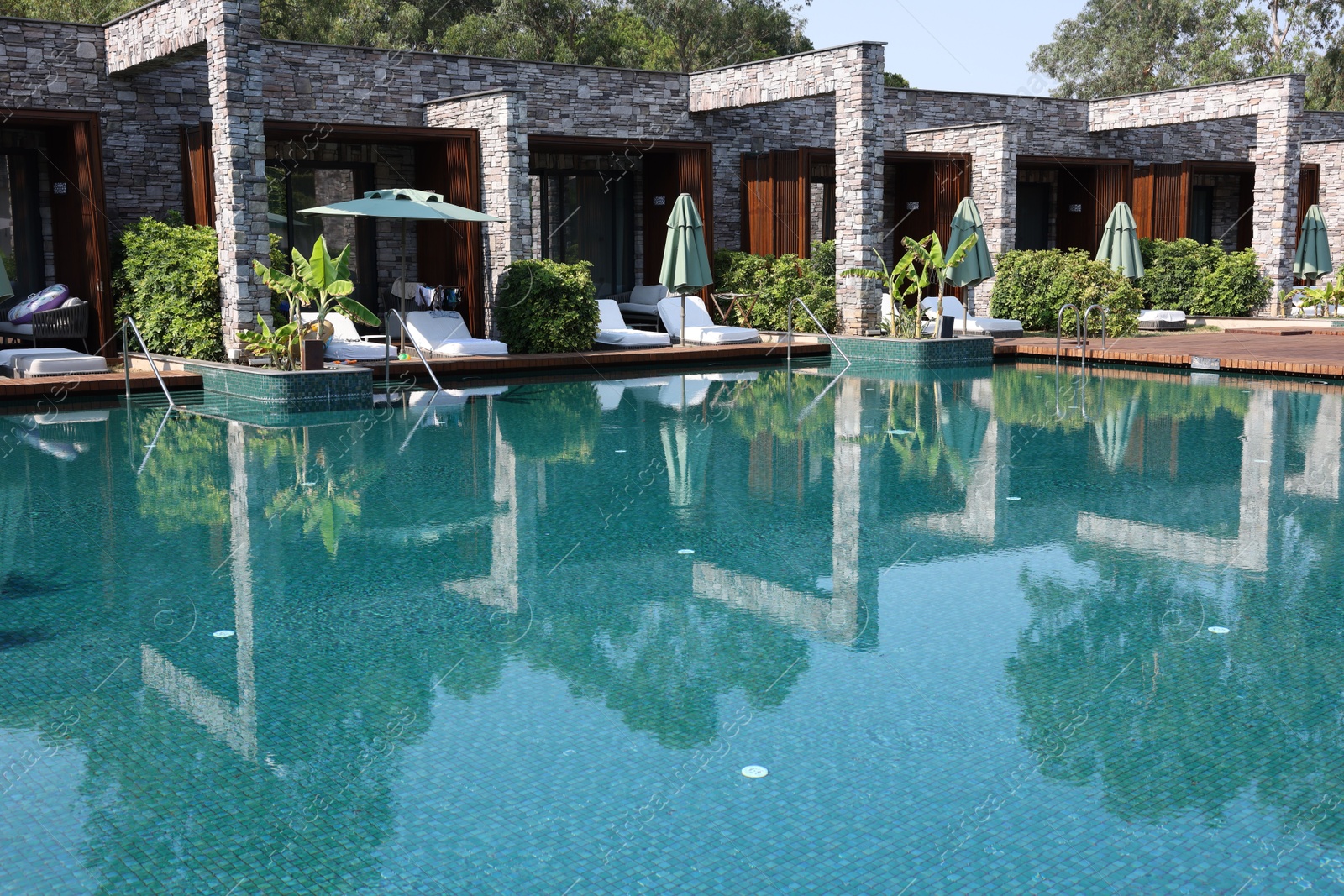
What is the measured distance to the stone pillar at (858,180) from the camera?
16672 mm

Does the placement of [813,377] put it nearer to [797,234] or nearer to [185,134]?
[797,234]

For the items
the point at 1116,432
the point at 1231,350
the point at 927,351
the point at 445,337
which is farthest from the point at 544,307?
the point at 1231,350

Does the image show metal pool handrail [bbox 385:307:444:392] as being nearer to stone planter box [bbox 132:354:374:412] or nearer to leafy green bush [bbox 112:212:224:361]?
stone planter box [bbox 132:354:374:412]

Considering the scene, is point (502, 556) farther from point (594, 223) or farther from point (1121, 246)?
point (1121, 246)

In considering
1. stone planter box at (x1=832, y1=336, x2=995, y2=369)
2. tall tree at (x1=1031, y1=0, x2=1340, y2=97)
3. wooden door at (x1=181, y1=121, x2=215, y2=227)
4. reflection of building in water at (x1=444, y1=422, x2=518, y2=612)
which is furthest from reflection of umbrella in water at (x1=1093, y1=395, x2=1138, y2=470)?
tall tree at (x1=1031, y1=0, x2=1340, y2=97)

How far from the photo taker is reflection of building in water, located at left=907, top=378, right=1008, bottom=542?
6.62 m

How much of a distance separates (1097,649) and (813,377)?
32.2 ft

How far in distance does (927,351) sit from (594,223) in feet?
20.9

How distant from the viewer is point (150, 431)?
10.0 m

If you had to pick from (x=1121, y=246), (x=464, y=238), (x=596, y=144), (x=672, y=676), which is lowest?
(x=672, y=676)

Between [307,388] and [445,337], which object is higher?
[445,337]

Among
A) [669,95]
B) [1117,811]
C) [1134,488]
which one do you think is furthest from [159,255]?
[1117,811]

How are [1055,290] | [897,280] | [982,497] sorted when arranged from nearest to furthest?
1. [982,497]
2. [897,280]
3. [1055,290]

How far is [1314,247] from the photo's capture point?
2170cm
